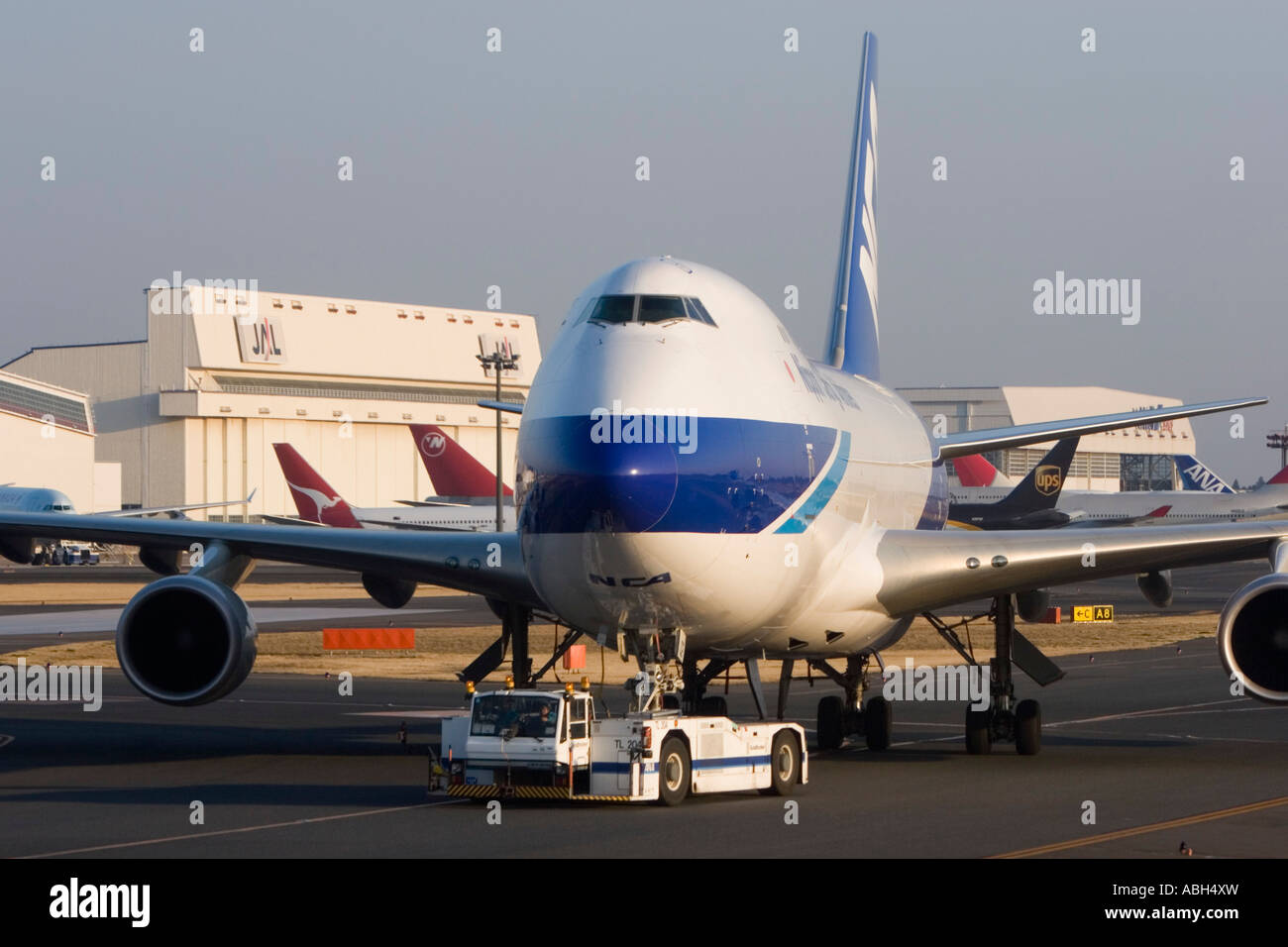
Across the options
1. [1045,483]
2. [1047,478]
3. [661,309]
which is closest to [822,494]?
[661,309]

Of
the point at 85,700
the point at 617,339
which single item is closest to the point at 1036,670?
the point at 617,339

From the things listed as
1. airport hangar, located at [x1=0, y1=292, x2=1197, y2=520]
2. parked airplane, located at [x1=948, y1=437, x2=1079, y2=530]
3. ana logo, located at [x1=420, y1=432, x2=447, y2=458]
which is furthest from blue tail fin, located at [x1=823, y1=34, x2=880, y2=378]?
airport hangar, located at [x1=0, y1=292, x2=1197, y2=520]

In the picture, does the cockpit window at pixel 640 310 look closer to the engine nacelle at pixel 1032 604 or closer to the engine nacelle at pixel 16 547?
the engine nacelle at pixel 1032 604

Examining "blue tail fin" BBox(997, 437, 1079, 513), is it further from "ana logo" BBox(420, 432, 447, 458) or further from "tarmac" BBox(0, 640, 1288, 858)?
"tarmac" BBox(0, 640, 1288, 858)

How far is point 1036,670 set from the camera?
26547 mm

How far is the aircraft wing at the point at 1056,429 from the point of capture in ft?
93.4

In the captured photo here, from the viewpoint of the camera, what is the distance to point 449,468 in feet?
351

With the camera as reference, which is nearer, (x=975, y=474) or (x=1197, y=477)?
(x=975, y=474)

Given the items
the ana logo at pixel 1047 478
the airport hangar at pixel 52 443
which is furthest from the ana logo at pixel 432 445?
the ana logo at pixel 1047 478

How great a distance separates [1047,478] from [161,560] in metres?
63.5

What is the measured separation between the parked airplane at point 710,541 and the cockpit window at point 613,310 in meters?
0.03

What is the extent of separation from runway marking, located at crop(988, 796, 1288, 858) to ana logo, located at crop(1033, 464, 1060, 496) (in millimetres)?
66138

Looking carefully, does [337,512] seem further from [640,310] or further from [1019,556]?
[640,310]
